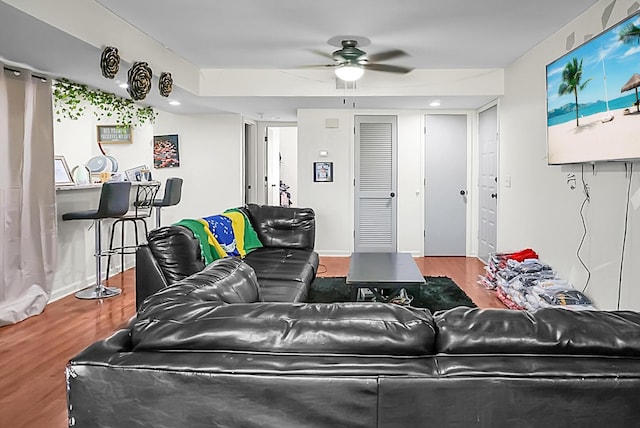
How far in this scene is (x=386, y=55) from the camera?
5.57 metres

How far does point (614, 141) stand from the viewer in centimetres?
340

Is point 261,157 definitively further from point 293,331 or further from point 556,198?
point 293,331

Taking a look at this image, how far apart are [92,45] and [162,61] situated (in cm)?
142

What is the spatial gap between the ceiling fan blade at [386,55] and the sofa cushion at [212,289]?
12.5ft

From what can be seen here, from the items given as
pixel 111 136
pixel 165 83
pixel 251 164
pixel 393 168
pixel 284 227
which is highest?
pixel 165 83

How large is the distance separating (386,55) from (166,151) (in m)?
4.10

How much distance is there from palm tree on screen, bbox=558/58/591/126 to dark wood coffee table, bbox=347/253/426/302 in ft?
5.39

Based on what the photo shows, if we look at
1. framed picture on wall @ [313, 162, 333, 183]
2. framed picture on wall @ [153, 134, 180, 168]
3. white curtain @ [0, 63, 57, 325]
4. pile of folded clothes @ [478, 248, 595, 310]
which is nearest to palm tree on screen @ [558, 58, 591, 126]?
pile of folded clothes @ [478, 248, 595, 310]

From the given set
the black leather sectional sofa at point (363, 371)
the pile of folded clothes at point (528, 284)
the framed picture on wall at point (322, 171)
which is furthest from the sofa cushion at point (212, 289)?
the framed picture on wall at point (322, 171)

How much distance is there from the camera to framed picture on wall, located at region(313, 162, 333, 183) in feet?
25.5

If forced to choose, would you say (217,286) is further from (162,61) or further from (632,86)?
(162,61)

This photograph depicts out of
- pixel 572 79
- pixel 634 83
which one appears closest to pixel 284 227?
pixel 572 79

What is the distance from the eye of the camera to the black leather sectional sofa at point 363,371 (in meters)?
1.20

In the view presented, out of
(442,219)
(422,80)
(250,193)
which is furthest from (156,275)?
(250,193)
